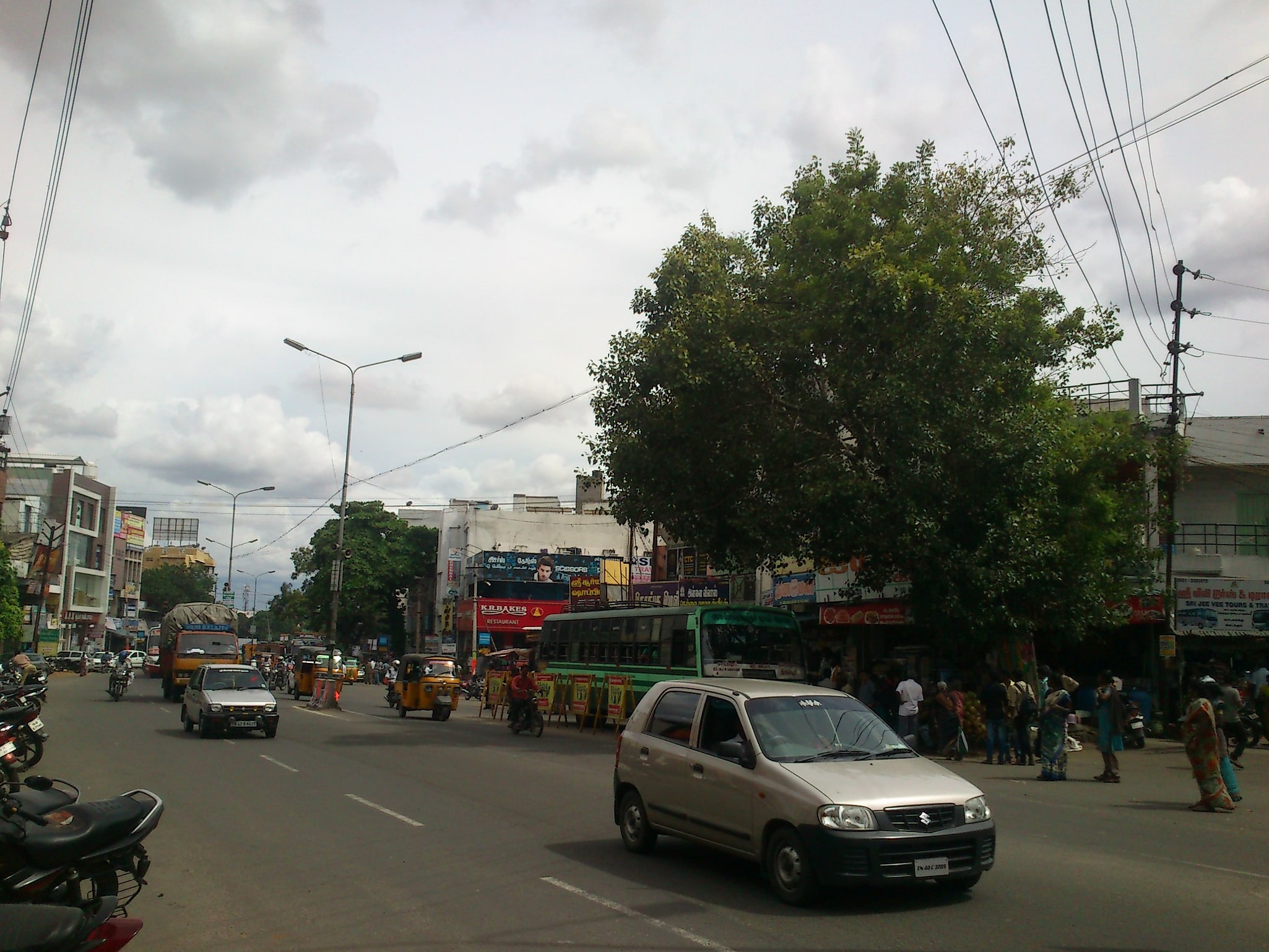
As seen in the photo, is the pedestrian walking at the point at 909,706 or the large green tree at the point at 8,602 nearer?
the pedestrian walking at the point at 909,706

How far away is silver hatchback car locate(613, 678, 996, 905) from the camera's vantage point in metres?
7.32

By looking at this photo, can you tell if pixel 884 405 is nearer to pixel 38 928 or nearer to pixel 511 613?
pixel 38 928

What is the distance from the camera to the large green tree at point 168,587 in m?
130

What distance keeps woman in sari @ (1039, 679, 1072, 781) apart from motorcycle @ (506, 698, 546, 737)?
1214cm

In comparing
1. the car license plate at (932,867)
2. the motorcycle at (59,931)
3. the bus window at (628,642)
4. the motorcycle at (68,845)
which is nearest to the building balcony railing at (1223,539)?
the bus window at (628,642)

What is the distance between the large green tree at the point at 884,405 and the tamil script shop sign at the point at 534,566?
39.2 m

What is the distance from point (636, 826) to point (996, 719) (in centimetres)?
1203

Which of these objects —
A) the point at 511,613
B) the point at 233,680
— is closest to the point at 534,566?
the point at 511,613

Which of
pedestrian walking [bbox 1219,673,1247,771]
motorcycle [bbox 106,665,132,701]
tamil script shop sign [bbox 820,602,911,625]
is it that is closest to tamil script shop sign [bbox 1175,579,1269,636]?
pedestrian walking [bbox 1219,673,1247,771]

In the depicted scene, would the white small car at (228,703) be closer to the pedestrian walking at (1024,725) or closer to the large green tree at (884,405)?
the large green tree at (884,405)

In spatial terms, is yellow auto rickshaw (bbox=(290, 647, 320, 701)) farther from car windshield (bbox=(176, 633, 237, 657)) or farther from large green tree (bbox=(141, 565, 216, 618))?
large green tree (bbox=(141, 565, 216, 618))

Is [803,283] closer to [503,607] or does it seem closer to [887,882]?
[887,882]

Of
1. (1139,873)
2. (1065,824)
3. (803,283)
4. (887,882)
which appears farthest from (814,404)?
(887,882)

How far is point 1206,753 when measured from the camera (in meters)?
13.3
